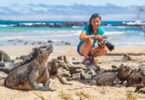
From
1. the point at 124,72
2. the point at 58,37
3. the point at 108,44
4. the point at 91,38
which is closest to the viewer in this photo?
the point at 124,72

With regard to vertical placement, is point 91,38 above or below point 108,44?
above

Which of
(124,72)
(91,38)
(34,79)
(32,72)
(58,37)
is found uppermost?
(91,38)

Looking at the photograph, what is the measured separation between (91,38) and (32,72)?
394 cm

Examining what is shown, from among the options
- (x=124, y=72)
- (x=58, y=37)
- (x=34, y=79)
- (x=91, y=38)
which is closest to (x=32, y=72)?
(x=34, y=79)

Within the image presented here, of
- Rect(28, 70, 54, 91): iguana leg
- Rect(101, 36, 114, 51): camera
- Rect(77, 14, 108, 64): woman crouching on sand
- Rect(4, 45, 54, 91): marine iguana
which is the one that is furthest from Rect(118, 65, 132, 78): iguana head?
Rect(28, 70, 54, 91): iguana leg

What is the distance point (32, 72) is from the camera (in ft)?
14.1

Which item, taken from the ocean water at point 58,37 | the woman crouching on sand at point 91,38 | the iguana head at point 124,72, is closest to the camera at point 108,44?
the woman crouching on sand at point 91,38

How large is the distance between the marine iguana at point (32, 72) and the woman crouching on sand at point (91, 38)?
3538 millimetres

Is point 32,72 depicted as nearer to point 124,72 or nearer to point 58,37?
point 124,72

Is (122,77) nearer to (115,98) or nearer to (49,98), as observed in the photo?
(115,98)

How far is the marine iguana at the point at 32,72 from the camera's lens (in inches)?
171

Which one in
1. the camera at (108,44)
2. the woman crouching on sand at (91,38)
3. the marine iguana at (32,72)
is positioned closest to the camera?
the marine iguana at (32,72)

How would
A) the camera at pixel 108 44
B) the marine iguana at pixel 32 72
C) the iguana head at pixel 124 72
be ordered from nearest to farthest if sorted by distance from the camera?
the marine iguana at pixel 32 72 → the iguana head at pixel 124 72 → the camera at pixel 108 44

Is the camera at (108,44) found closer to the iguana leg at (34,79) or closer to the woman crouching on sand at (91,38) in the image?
the woman crouching on sand at (91,38)
